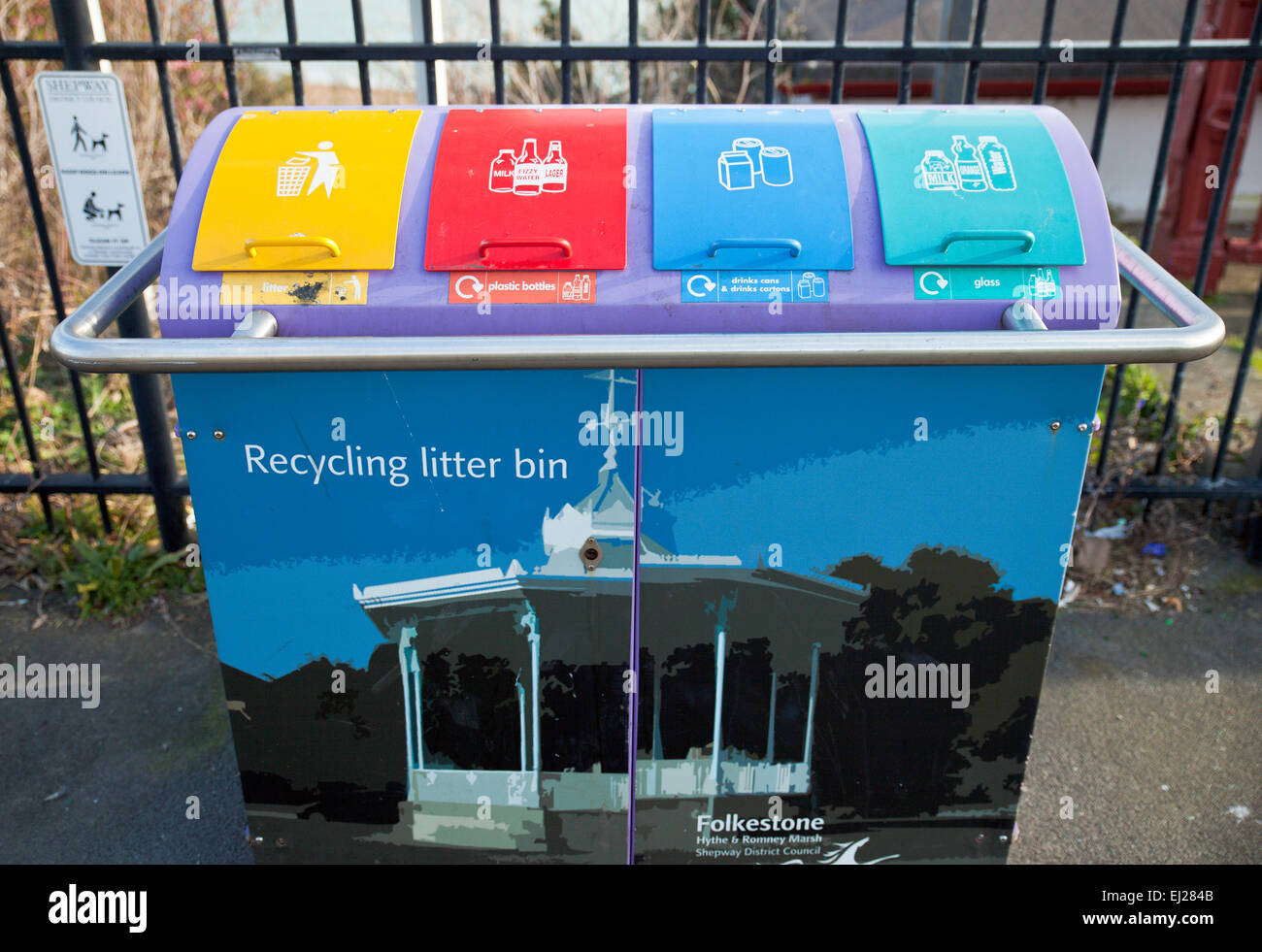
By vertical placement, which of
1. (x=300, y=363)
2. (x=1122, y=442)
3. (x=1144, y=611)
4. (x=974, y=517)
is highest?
(x=300, y=363)

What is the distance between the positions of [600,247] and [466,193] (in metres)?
0.28

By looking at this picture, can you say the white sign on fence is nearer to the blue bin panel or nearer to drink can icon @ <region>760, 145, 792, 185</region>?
the blue bin panel

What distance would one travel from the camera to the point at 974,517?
5.76 ft

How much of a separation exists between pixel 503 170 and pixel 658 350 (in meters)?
0.54

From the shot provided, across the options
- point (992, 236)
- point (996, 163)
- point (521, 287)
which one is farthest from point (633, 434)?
point (996, 163)

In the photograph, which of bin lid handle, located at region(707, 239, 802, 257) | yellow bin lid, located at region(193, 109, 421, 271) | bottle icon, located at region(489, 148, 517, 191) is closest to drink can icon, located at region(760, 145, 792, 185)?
bin lid handle, located at region(707, 239, 802, 257)

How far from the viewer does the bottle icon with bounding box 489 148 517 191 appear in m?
1.74

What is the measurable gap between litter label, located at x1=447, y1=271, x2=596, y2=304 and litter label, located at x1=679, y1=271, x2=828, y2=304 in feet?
0.58

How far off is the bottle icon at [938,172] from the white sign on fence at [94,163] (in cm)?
223

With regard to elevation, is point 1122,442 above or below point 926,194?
below

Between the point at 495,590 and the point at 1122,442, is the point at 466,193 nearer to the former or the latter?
the point at 495,590

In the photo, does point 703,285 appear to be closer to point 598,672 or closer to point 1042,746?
point 598,672

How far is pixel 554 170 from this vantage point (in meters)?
1.76
